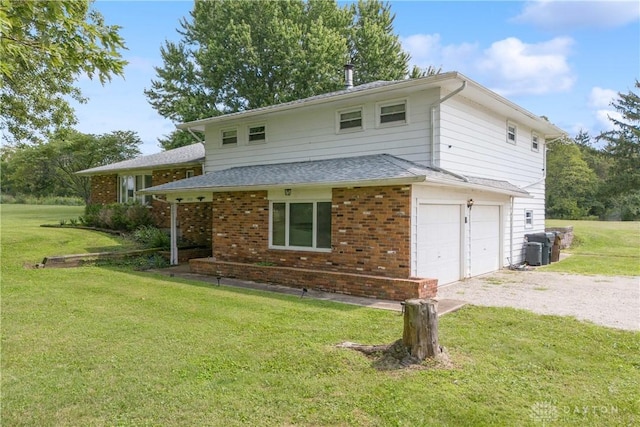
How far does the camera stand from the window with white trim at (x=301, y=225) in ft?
34.0

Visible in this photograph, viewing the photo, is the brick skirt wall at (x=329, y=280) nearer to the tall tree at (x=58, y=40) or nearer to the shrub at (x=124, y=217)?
the tall tree at (x=58, y=40)

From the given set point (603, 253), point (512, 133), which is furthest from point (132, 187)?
point (603, 253)

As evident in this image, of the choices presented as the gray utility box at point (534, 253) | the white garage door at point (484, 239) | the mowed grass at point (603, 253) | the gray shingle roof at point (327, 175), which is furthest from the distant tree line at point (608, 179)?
the gray shingle roof at point (327, 175)

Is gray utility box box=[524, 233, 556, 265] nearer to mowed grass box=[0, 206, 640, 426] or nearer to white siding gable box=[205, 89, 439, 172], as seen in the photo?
white siding gable box=[205, 89, 439, 172]

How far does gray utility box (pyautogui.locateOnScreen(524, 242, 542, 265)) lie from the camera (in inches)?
542

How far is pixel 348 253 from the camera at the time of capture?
9.66m

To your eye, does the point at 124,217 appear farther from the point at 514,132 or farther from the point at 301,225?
the point at 514,132

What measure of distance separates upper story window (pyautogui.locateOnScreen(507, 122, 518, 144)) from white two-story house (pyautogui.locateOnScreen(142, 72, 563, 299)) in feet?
0.25

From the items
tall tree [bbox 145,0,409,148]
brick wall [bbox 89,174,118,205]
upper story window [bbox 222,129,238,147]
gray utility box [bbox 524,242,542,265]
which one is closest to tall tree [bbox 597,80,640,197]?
tall tree [bbox 145,0,409,148]

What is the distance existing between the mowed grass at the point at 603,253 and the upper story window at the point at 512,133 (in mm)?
4294

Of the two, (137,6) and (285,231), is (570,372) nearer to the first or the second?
(285,231)

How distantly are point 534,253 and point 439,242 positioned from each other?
18.7ft

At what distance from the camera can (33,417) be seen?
11.6ft

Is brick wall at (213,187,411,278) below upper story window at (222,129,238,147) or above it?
below
